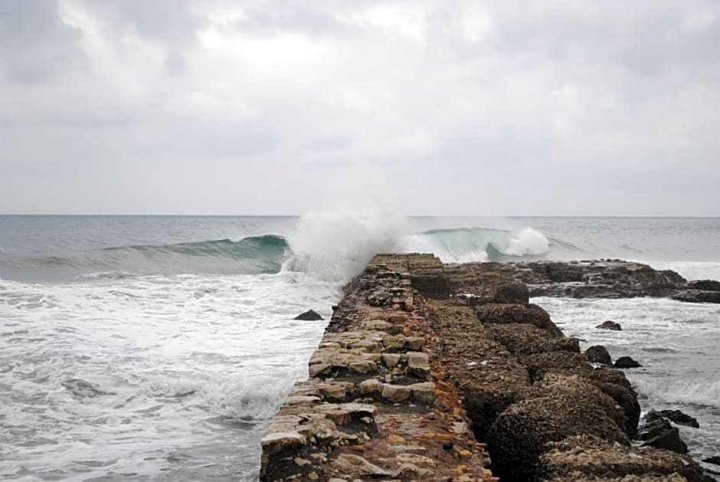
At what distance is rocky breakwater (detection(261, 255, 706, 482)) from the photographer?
2.89m

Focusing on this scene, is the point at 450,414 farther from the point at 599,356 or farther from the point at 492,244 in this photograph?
the point at 492,244

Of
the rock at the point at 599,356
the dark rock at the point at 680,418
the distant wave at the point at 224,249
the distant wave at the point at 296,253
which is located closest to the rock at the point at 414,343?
the dark rock at the point at 680,418

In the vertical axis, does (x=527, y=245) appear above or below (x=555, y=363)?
above

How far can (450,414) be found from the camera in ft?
12.0

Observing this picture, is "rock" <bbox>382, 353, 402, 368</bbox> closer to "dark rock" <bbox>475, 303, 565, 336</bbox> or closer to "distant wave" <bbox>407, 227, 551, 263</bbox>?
"dark rock" <bbox>475, 303, 565, 336</bbox>

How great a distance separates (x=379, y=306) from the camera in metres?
6.82

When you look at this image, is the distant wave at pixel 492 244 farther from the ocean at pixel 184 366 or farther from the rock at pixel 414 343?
the rock at pixel 414 343

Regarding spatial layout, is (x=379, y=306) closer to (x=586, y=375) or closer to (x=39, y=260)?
(x=586, y=375)

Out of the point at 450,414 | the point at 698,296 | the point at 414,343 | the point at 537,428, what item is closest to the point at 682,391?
the point at 414,343

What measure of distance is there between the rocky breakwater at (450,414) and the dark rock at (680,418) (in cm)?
107

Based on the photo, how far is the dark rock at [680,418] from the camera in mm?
6258

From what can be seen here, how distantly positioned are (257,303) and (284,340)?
513 cm

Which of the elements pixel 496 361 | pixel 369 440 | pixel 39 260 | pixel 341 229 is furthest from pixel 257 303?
pixel 39 260

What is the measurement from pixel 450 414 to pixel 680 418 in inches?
149
